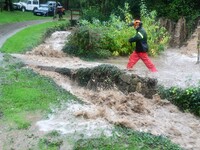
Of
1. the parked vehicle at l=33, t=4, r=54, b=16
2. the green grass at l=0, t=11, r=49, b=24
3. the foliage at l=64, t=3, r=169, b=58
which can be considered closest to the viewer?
the foliage at l=64, t=3, r=169, b=58

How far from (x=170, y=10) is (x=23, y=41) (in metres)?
9.92

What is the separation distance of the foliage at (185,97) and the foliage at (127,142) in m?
2.82

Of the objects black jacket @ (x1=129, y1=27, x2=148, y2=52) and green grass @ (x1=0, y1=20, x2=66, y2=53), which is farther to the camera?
green grass @ (x1=0, y1=20, x2=66, y2=53)

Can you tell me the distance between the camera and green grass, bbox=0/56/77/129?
1038cm

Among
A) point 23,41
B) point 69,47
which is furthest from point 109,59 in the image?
point 23,41

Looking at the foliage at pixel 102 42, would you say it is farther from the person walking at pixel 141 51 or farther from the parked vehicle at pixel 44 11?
the parked vehicle at pixel 44 11

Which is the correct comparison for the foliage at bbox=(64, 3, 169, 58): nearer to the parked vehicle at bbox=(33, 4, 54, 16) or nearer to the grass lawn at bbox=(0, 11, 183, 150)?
the grass lawn at bbox=(0, 11, 183, 150)

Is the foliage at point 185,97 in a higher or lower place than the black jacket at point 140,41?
lower

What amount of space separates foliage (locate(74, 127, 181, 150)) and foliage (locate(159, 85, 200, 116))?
2822 millimetres

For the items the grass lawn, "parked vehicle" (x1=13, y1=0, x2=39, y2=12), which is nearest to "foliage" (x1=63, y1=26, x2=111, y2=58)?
the grass lawn

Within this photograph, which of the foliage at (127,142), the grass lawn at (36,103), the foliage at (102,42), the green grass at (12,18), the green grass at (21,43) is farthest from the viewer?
the green grass at (12,18)

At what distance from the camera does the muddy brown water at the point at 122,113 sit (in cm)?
952

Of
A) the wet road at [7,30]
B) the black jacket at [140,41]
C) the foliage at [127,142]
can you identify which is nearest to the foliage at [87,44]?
the black jacket at [140,41]

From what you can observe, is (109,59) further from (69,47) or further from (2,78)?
(2,78)
